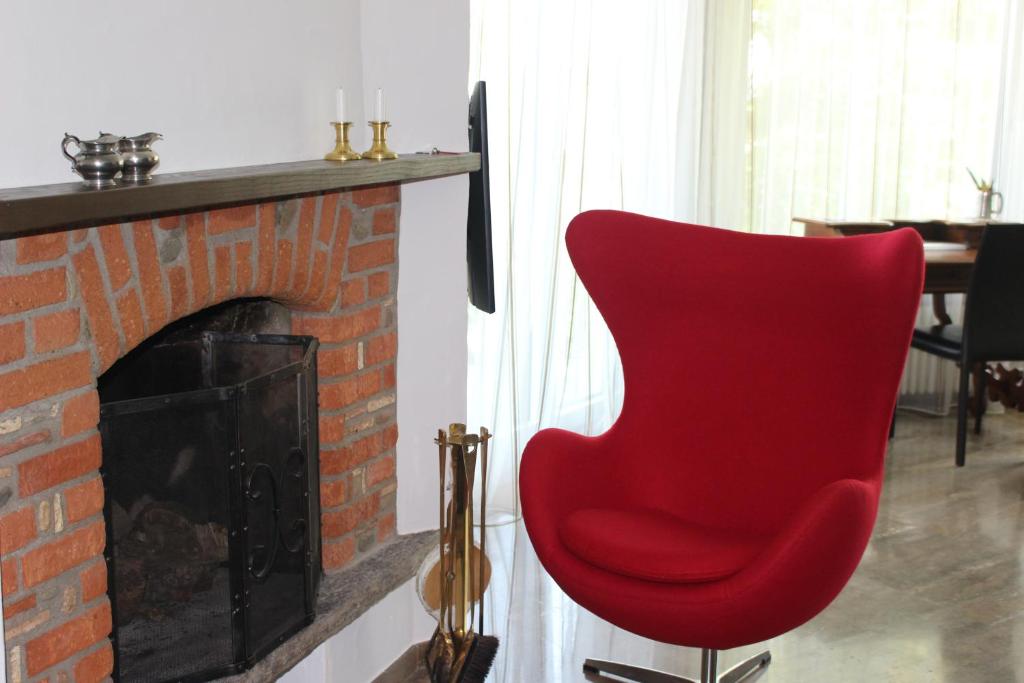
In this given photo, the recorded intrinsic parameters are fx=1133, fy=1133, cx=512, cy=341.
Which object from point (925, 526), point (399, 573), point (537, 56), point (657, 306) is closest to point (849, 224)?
point (925, 526)

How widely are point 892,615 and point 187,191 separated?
2266 millimetres

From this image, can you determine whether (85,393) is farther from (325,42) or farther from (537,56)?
(537,56)

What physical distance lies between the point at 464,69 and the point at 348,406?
0.86 metres

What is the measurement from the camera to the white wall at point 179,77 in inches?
65.4

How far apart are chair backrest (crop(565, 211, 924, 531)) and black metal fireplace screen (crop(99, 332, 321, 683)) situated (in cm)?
82

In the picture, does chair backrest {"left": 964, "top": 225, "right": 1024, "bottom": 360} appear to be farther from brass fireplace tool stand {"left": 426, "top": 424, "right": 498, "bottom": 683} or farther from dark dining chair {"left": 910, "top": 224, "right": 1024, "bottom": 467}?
brass fireplace tool stand {"left": 426, "top": 424, "right": 498, "bottom": 683}

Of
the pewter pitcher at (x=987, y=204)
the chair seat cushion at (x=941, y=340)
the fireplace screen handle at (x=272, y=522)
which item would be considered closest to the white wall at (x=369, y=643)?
the fireplace screen handle at (x=272, y=522)

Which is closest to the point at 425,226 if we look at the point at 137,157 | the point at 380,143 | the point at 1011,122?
the point at 380,143

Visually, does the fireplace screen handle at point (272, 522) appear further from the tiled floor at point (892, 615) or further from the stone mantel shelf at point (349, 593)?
the tiled floor at point (892, 615)

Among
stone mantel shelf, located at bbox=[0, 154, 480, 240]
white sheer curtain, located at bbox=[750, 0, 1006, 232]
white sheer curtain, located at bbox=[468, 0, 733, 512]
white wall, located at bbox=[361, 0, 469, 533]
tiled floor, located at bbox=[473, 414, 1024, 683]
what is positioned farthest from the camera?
white sheer curtain, located at bbox=[750, 0, 1006, 232]

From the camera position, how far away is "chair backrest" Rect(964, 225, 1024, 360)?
4.18 meters

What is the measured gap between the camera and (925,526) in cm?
377

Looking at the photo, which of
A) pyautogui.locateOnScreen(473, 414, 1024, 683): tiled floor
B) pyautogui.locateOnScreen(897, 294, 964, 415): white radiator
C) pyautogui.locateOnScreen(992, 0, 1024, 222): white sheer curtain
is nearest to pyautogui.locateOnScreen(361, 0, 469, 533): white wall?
pyautogui.locateOnScreen(473, 414, 1024, 683): tiled floor

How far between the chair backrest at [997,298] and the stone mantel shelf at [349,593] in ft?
8.08
